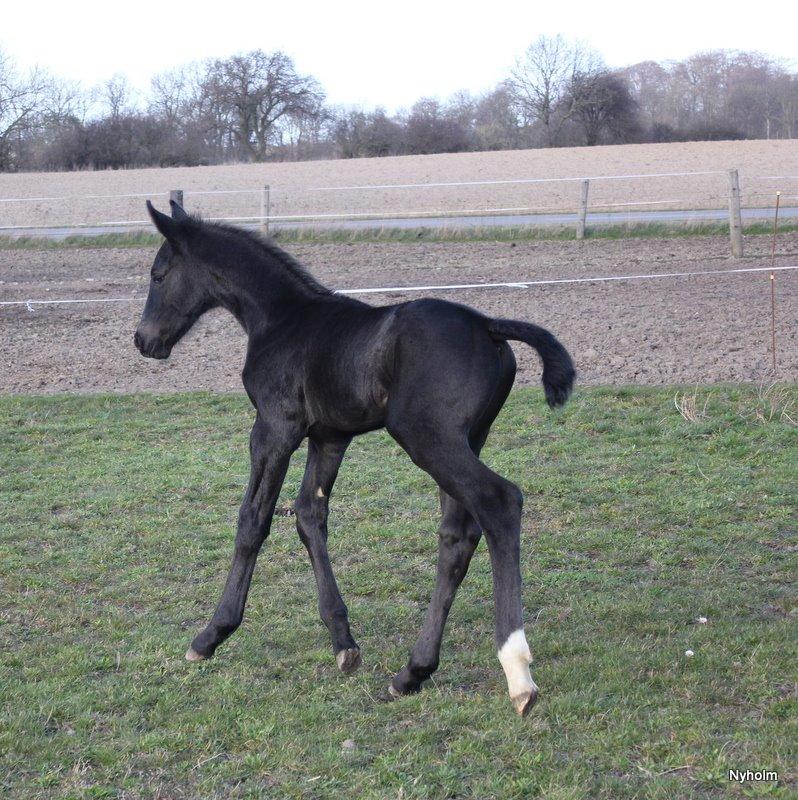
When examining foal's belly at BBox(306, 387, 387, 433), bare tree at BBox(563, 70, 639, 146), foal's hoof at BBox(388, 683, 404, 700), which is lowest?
foal's hoof at BBox(388, 683, 404, 700)

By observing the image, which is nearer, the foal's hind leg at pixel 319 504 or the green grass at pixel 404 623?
the green grass at pixel 404 623

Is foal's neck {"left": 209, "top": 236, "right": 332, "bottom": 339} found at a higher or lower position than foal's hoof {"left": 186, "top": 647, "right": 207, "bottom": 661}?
higher

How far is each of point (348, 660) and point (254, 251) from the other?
6.66 feet

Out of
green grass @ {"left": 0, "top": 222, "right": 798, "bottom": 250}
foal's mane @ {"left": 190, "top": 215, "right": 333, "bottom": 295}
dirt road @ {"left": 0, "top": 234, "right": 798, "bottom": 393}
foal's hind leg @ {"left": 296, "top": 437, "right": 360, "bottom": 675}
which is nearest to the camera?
foal's hind leg @ {"left": 296, "top": 437, "right": 360, "bottom": 675}

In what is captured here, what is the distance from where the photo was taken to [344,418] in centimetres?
426

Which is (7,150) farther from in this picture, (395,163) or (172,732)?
(172,732)

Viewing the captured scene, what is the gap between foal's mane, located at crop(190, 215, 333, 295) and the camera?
4801mm

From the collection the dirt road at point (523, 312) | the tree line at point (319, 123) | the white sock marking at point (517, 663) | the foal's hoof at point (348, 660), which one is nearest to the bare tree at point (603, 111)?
the tree line at point (319, 123)

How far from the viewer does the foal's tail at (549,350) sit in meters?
3.94

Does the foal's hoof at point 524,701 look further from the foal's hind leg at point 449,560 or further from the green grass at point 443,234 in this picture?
the green grass at point 443,234

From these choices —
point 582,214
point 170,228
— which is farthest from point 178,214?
point 582,214

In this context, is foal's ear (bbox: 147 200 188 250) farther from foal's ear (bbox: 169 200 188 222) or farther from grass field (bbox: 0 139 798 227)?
grass field (bbox: 0 139 798 227)

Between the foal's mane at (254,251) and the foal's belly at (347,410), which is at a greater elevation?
the foal's mane at (254,251)

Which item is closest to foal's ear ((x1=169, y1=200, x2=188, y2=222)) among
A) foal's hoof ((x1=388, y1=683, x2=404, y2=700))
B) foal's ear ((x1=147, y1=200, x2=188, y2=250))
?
foal's ear ((x1=147, y1=200, x2=188, y2=250))
